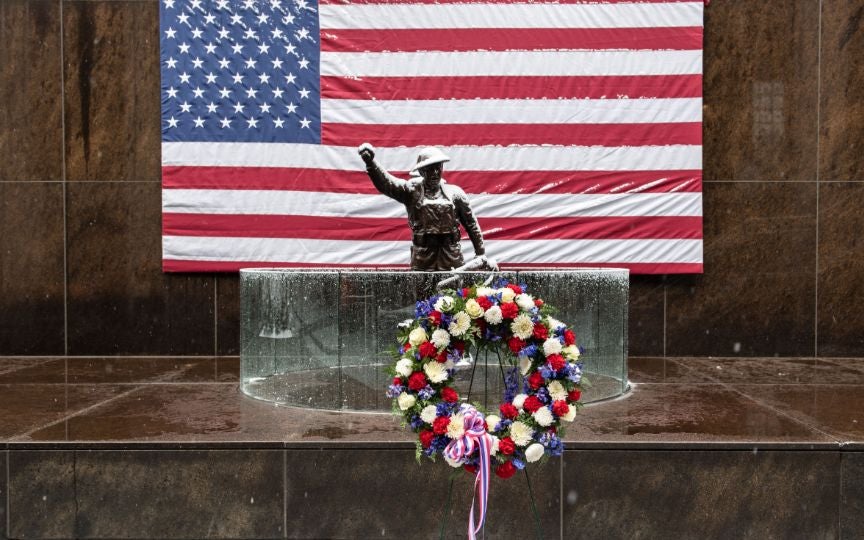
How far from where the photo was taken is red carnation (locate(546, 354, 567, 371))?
10.7ft

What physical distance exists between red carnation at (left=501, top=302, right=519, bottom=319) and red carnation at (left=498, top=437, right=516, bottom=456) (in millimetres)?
547

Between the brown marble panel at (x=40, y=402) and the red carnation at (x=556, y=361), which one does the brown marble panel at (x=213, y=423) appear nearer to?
the brown marble panel at (x=40, y=402)

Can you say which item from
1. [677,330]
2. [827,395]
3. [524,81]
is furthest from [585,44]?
[827,395]

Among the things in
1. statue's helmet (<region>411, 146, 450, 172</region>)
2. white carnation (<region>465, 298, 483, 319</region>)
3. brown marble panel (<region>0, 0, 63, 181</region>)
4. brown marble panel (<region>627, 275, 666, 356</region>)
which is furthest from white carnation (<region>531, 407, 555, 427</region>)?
brown marble panel (<region>0, 0, 63, 181</region>)

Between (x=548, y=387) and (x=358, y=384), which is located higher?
(x=548, y=387)

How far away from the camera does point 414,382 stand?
325 cm

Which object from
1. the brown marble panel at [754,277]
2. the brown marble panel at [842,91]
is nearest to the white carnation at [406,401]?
the brown marble panel at [754,277]

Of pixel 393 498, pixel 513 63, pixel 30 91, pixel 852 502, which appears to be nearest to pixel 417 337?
pixel 393 498

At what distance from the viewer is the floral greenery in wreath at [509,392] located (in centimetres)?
322

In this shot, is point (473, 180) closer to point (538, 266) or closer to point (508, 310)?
point (538, 266)

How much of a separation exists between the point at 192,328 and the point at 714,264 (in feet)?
20.2

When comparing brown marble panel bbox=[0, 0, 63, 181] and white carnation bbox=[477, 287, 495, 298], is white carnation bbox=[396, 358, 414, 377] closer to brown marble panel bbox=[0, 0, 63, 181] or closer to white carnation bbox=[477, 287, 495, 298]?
white carnation bbox=[477, 287, 495, 298]

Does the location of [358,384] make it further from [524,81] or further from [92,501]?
[524,81]

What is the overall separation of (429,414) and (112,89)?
7.05 meters
